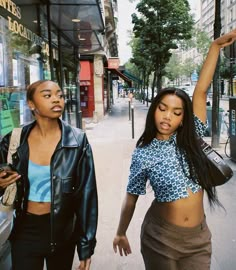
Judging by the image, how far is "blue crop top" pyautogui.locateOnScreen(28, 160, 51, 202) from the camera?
7.32 feet

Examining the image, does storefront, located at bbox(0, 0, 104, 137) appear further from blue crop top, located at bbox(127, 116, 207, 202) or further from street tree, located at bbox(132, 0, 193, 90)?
street tree, located at bbox(132, 0, 193, 90)

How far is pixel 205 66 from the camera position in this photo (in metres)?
A: 2.61

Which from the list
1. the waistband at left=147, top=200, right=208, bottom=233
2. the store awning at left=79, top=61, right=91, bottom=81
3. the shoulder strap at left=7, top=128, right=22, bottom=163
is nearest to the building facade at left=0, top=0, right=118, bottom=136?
the shoulder strap at left=7, top=128, right=22, bottom=163

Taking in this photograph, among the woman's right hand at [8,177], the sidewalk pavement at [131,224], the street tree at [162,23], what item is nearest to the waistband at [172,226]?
the woman's right hand at [8,177]

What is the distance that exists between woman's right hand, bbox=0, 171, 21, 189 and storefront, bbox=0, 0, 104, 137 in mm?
3131

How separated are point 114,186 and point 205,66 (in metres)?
4.81

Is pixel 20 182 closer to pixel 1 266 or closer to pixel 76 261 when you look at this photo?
pixel 1 266

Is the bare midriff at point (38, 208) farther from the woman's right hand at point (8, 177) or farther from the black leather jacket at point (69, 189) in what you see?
the woman's right hand at point (8, 177)

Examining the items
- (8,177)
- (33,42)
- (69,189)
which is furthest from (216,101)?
(8,177)

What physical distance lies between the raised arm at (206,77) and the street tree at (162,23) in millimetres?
24857

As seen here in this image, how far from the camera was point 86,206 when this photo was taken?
2.36 metres

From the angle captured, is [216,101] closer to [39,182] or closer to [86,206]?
[86,206]

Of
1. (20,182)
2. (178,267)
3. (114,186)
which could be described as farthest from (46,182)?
(114,186)

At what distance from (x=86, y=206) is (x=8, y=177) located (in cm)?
51
